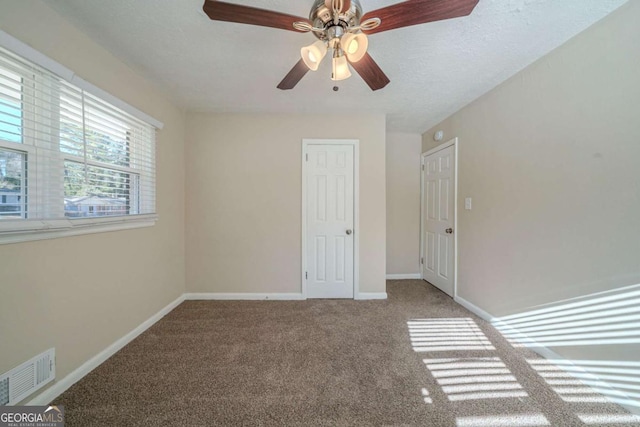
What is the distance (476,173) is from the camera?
8.36ft

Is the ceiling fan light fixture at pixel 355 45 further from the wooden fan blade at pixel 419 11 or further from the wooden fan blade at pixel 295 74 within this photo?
the wooden fan blade at pixel 295 74

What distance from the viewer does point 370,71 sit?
4.91ft

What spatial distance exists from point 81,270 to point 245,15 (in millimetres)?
1924

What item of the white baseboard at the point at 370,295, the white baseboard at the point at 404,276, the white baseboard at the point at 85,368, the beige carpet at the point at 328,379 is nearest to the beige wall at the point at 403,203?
the white baseboard at the point at 404,276

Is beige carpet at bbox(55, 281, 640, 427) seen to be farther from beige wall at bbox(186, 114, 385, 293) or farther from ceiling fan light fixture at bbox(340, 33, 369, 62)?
ceiling fan light fixture at bbox(340, 33, 369, 62)

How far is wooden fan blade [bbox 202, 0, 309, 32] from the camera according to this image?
1.03 m

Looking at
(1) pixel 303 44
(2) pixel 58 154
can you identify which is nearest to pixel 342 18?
(1) pixel 303 44

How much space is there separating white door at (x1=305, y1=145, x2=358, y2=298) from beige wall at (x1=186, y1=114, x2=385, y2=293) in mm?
142

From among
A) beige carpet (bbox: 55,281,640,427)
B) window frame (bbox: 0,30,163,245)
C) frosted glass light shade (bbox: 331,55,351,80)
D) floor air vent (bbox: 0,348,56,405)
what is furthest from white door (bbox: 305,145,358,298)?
floor air vent (bbox: 0,348,56,405)

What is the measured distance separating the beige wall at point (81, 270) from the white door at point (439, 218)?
340 cm

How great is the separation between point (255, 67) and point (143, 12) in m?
0.76

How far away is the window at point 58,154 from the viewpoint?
1241 mm

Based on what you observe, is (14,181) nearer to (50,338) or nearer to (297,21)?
(50,338)

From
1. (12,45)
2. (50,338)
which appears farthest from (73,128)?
(50,338)
